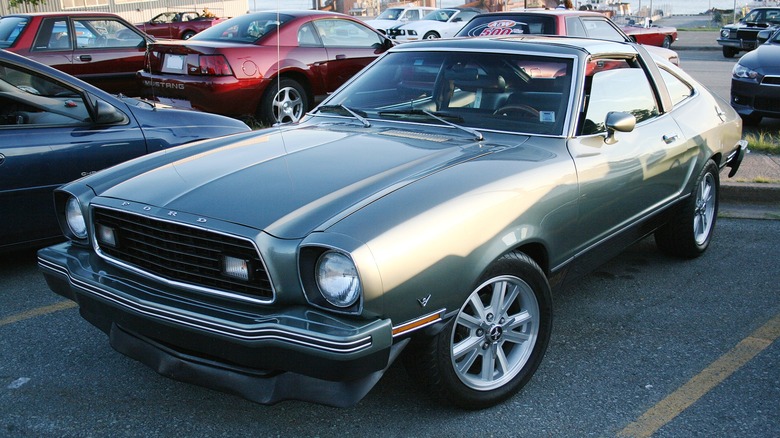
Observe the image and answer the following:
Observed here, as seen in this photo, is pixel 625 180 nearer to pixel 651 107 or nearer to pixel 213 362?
pixel 651 107

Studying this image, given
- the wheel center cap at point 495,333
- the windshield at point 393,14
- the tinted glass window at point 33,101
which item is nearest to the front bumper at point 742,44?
the windshield at point 393,14

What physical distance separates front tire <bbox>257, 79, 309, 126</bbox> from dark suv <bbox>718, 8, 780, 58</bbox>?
16.8m

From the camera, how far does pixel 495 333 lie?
3314 mm

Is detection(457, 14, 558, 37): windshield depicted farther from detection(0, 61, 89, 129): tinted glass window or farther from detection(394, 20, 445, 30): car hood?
detection(394, 20, 445, 30): car hood

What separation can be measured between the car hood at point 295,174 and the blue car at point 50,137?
4.67 feet

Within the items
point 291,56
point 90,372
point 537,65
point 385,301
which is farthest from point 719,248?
point 291,56

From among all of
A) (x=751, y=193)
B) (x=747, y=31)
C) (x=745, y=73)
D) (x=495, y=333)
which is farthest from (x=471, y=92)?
(x=747, y=31)

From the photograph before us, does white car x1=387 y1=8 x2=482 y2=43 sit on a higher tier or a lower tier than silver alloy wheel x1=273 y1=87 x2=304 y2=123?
higher

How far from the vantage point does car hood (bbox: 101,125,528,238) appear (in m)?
2.97

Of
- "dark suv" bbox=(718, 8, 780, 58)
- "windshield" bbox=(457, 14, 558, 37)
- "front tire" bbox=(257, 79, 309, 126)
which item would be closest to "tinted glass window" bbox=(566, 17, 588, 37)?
"windshield" bbox=(457, 14, 558, 37)

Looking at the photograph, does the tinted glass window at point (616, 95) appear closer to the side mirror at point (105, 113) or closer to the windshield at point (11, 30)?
the side mirror at point (105, 113)

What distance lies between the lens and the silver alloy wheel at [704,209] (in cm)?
517

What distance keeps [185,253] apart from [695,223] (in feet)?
11.7

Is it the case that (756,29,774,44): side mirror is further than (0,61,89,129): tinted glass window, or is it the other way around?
(756,29,774,44): side mirror
